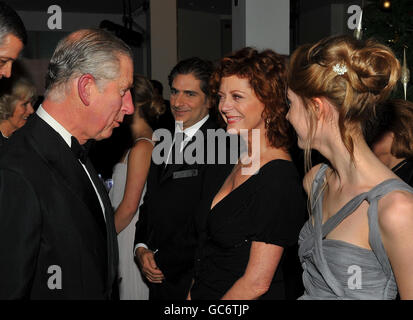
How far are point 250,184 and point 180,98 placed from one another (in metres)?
1.10

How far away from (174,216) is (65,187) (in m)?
1.13

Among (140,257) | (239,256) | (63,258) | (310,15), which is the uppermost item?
(310,15)

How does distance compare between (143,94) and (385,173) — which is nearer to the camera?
(385,173)

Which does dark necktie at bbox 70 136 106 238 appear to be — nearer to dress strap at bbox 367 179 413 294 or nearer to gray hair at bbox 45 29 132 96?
gray hair at bbox 45 29 132 96

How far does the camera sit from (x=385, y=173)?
A: 4.90 feet

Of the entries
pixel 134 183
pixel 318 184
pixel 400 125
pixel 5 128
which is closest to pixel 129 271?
pixel 134 183

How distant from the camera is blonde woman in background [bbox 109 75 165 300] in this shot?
292 cm

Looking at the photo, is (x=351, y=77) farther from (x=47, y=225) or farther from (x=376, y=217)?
(x=47, y=225)

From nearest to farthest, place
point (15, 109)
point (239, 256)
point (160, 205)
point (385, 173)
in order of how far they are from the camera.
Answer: point (385, 173)
point (239, 256)
point (160, 205)
point (15, 109)

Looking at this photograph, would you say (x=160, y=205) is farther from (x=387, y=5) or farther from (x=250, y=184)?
(x=387, y=5)

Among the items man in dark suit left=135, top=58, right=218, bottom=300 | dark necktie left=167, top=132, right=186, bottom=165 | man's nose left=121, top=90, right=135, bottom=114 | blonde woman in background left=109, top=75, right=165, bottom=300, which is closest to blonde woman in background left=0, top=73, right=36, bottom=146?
blonde woman in background left=109, top=75, right=165, bottom=300

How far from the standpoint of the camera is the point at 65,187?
1.38m

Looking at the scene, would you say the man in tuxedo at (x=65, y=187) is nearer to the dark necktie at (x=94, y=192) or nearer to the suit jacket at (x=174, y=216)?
the dark necktie at (x=94, y=192)

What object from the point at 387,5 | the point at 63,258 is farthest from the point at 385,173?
the point at 387,5
